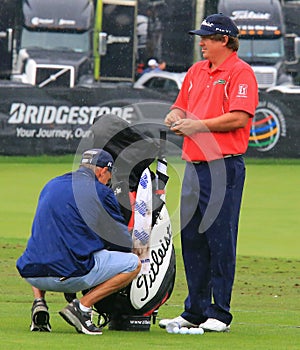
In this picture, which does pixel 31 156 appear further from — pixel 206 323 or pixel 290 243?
pixel 206 323

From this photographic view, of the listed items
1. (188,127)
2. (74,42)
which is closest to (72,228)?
(188,127)

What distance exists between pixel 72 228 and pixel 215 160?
1.12m

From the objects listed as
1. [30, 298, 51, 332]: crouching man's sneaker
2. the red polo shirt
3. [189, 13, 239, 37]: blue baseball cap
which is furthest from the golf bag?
[189, 13, 239, 37]: blue baseball cap

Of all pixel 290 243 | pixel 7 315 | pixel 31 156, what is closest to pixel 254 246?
pixel 290 243

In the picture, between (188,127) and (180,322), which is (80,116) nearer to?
(180,322)

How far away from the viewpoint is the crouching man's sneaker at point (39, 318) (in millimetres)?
8000

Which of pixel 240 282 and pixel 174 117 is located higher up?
pixel 174 117

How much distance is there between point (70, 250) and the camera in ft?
25.8

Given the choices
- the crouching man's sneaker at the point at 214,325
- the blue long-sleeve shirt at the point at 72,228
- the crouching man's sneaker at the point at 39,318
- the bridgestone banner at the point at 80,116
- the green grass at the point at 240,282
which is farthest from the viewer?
the bridgestone banner at the point at 80,116

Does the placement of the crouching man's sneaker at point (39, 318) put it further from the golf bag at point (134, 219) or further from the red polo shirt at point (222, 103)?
the red polo shirt at point (222, 103)

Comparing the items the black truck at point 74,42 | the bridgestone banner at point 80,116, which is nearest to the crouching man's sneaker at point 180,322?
the bridgestone banner at point 80,116

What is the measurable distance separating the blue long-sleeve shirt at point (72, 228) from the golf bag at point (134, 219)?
21.0 inches

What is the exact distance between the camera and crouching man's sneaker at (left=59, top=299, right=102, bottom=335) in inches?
312

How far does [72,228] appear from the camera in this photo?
7.87 meters
